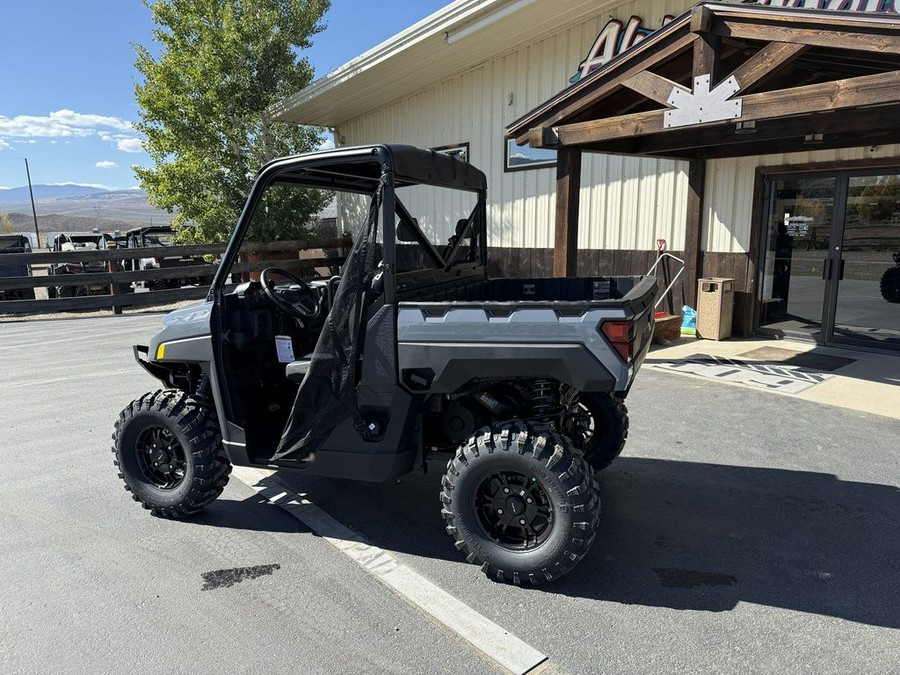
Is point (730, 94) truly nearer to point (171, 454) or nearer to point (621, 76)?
point (621, 76)

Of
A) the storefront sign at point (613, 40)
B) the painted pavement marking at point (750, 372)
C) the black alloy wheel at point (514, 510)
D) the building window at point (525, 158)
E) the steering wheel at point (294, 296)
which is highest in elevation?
the storefront sign at point (613, 40)

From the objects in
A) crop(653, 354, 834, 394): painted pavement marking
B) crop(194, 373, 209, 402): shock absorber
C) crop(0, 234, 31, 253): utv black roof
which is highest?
crop(0, 234, 31, 253): utv black roof

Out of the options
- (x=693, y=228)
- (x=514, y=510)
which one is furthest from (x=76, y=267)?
(x=514, y=510)

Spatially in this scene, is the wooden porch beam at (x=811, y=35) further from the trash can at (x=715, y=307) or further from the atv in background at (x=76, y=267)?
the atv in background at (x=76, y=267)

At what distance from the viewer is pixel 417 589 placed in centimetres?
300

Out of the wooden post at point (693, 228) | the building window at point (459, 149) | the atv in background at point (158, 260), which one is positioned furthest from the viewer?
the atv in background at point (158, 260)

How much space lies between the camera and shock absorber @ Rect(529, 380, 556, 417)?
10.9ft

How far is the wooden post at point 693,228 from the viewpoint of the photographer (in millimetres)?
8672

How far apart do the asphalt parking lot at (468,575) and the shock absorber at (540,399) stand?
0.80 m

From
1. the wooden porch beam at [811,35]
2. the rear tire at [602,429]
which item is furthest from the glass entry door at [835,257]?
the rear tire at [602,429]

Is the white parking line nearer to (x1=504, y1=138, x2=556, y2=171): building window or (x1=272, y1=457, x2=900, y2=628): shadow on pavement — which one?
(x1=272, y1=457, x2=900, y2=628): shadow on pavement

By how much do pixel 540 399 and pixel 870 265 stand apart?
668 centimetres

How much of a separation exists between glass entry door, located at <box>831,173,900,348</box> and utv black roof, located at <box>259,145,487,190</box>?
602 cm

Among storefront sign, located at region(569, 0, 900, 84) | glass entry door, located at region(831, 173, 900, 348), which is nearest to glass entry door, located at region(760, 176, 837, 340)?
glass entry door, located at region(831, 173, 900, 348)
